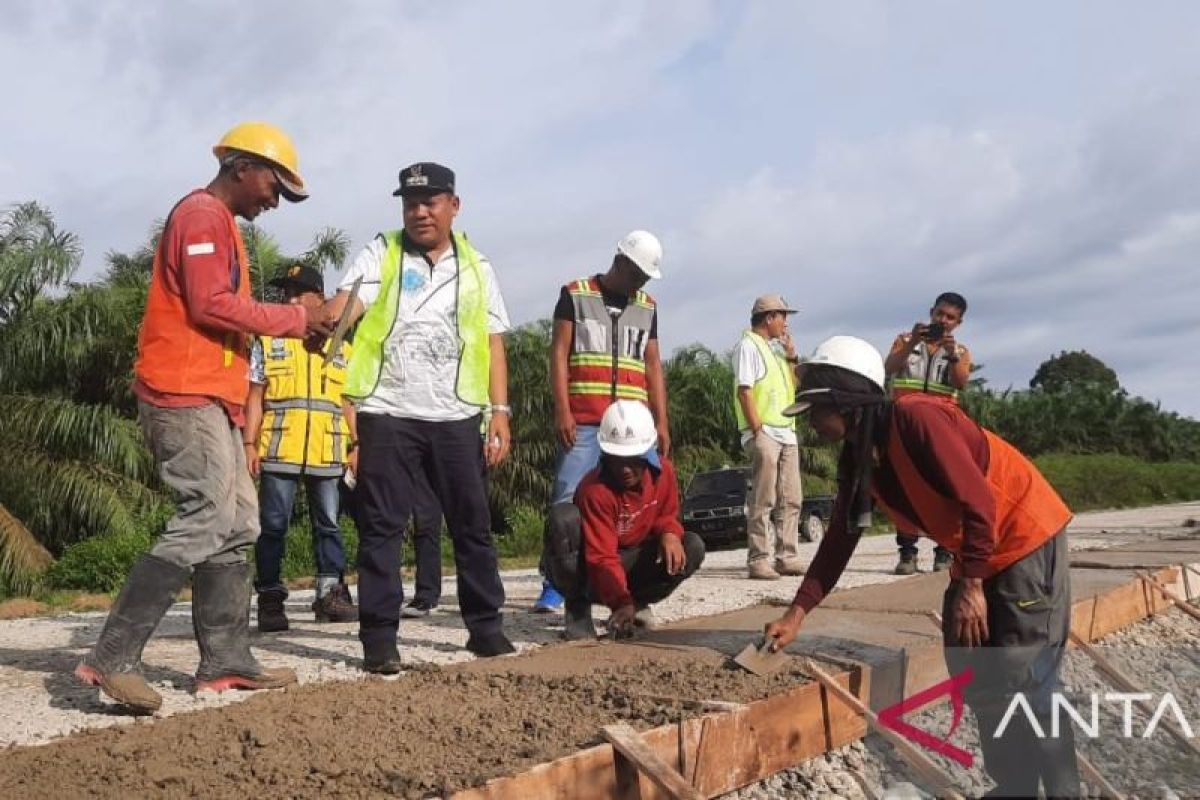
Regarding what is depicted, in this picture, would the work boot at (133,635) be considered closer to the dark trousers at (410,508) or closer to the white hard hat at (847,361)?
the dark trousers at (410,508)

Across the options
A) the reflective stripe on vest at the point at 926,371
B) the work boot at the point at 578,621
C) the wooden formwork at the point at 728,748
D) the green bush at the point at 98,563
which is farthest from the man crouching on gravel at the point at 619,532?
the green bush at the point at 98,563

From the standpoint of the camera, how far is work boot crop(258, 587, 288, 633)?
5.78 meters

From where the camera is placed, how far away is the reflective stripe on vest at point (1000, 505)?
3.50 meters

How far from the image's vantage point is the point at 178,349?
4012 millimetres

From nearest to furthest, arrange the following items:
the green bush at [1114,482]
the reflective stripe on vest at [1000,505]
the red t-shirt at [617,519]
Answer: the reflective stripe on vest at [1000,505], the red t-shirt at [617,519], the green bush at [1114,482]

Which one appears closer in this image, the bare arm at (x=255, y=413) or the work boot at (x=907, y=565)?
the bare arm at (x=255, y=413)

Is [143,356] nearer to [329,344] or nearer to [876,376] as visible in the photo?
[329,344]

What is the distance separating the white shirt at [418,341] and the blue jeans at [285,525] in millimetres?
1678

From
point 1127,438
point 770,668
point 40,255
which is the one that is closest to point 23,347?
point 40,255

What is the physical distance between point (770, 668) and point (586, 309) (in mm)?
2383

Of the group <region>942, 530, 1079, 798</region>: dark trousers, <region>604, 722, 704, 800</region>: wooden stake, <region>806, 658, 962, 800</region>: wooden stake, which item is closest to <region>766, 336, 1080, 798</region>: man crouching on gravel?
<region>942, 530, 1079, 798</region>: dark trousers

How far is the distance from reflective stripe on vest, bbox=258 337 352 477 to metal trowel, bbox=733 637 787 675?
289 cm

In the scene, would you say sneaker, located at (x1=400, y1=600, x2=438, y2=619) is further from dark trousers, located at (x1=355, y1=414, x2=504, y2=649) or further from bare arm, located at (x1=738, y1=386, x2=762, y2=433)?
bare arm, located at (x1=738, y1=386, x2=762, y2=433)

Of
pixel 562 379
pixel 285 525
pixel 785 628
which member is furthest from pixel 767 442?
pixel 785 628
